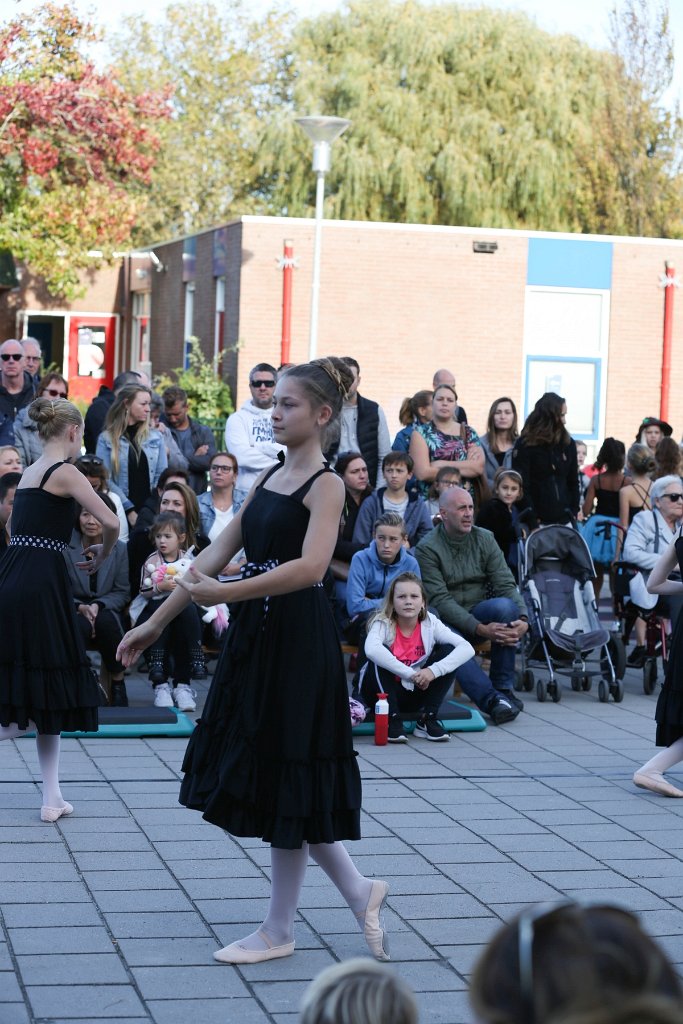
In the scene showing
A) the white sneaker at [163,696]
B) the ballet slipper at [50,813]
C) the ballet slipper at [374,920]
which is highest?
the ballet slipper at [374,920]

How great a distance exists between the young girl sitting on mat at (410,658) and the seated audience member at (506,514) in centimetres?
212

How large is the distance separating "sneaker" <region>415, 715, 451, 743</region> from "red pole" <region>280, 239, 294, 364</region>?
55.1 ft

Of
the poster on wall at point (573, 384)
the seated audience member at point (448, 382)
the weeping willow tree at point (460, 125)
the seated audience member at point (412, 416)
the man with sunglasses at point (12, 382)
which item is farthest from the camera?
the weeping willow tree at point (460, 125)

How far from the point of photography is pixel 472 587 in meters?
10.0

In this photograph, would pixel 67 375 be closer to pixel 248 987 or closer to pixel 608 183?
pixel 608 183

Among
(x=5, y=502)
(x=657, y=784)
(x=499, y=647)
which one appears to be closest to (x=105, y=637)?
(x=5, y=502)

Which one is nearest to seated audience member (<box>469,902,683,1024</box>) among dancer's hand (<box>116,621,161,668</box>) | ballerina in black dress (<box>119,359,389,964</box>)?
ballerina in black dress (<box>119,359,389,964</box>)

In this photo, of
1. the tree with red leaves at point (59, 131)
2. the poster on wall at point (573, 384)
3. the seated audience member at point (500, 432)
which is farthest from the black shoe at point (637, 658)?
the poster on wall at point (573, 384)

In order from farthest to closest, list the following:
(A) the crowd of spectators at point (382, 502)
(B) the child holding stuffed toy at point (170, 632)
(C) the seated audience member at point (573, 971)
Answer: (A) the crowd of spectators at point (382, 502), (B) the child holding stuffed toy at point (170, 632), (C) the seated audience member at point (573, 971)

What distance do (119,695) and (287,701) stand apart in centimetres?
493

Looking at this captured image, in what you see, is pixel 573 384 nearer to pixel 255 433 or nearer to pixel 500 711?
pixel 255 433

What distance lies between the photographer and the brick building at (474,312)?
25.6 m

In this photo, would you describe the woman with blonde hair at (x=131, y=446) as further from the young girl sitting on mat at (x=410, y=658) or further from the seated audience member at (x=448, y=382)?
the young girl sitting on mat at (x=410, y=658)

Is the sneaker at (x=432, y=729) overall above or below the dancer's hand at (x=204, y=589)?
below
